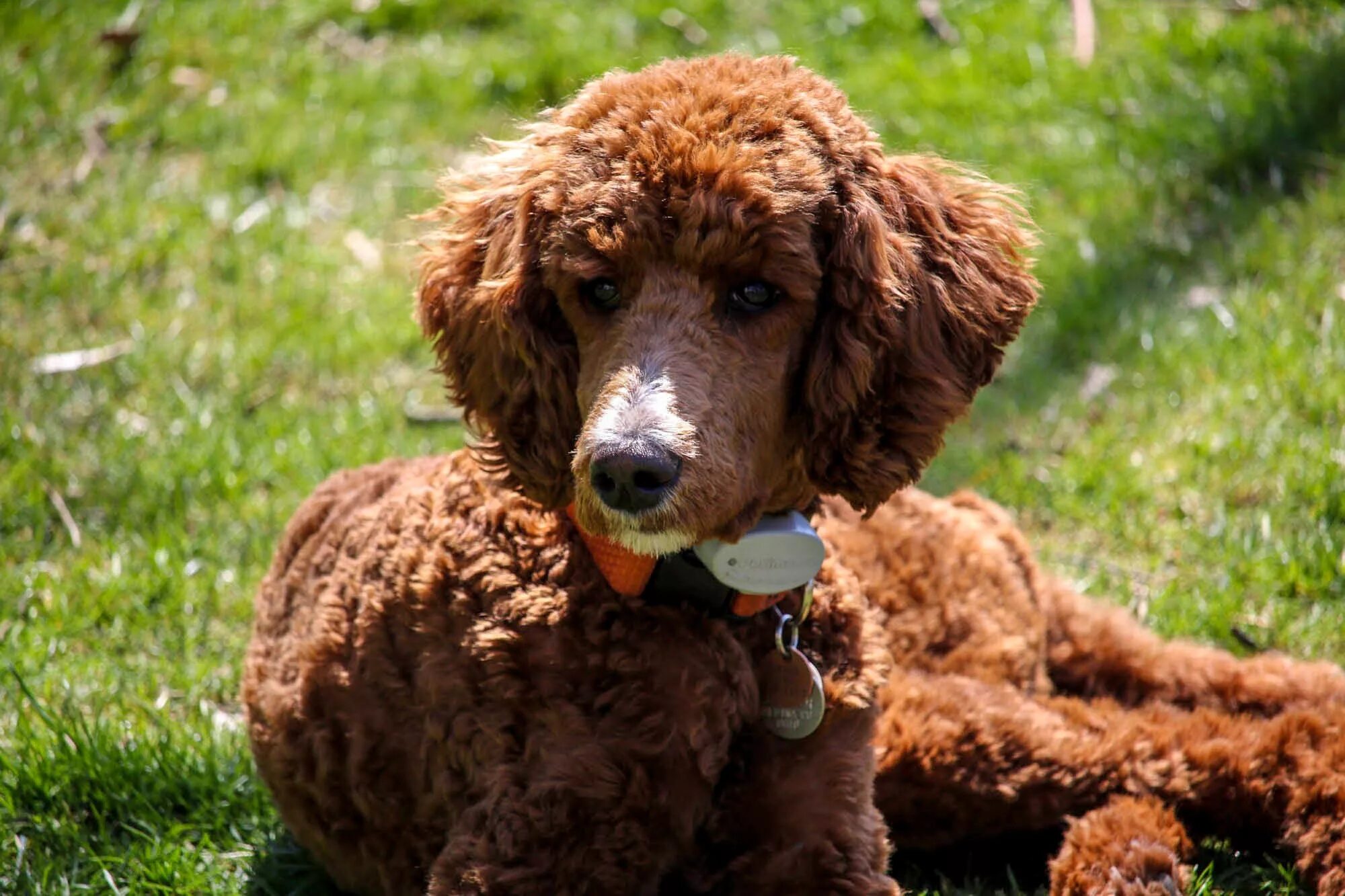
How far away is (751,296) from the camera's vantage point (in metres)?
2.73

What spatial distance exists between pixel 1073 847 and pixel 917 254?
4.59 feet

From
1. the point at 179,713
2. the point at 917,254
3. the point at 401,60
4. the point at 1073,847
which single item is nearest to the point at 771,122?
the point at 917,254

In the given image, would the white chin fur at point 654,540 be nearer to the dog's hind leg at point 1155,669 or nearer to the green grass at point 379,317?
the green grass at point 379,317

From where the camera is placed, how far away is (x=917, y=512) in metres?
3.90

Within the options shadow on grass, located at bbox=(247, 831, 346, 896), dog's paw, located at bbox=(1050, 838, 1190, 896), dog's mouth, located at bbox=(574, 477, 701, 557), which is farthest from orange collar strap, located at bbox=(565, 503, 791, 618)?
shadow on grass, located at bbox=(247, 831, 346, 896)

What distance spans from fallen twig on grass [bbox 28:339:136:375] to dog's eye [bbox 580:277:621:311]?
346cm

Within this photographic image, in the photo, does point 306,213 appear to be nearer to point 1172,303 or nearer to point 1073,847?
point 1172,303

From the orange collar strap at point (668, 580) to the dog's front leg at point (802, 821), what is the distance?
0.26m

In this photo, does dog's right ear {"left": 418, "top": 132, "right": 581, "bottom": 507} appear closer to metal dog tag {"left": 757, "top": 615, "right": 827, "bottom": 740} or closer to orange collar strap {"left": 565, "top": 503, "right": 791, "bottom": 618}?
orange collar strap {"left": 565, "top": 503, "right": 791, "bottom": 618}

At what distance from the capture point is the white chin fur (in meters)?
2.54

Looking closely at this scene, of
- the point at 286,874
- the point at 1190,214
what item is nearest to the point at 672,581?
the point at 286,874

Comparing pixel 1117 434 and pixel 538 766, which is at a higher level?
pixel 538 766

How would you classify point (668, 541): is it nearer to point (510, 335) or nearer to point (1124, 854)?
point (510, 335)

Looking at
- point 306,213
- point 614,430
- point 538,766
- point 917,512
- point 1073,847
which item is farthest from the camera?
point 306,213
